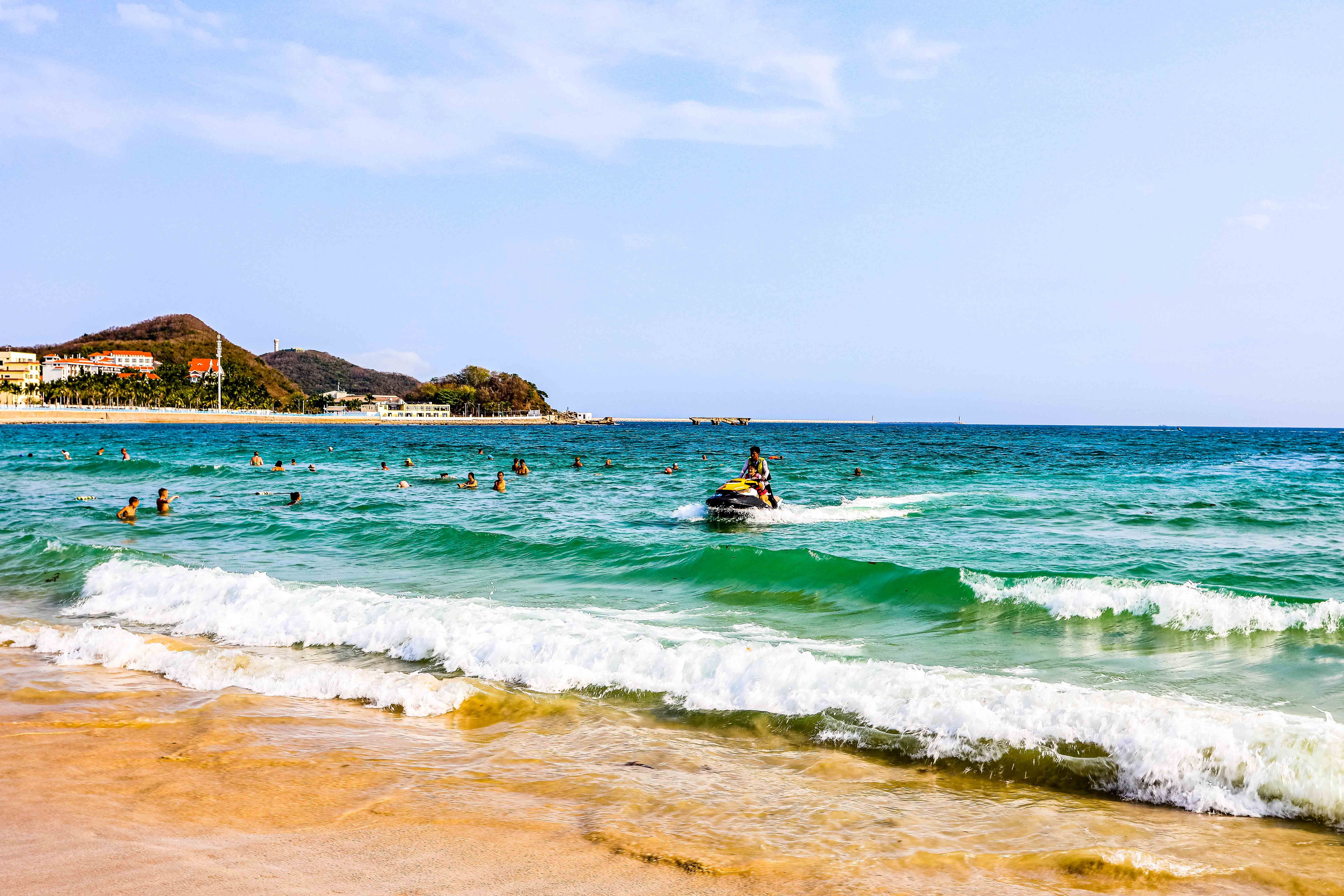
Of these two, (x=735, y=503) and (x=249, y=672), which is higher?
(x=735, y=503)

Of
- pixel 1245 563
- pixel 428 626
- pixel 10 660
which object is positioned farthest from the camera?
pixel 1245 563

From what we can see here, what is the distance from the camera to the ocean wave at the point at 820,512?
71.4ft

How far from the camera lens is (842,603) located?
12.4 m

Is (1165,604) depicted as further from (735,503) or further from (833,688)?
(735,503)

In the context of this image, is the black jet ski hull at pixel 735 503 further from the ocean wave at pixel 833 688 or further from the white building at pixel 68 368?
the white building at pixel 68 368

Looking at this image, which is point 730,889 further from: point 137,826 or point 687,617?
point 687,617

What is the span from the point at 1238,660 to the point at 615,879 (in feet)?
26.4

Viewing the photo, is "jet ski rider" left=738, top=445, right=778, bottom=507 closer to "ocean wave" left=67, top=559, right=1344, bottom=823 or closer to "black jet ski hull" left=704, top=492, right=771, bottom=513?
"black jet ski hull" left=704, top=492, right=771, bottom=513

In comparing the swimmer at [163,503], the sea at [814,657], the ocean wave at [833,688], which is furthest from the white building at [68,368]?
the ocean wave at [833,688]

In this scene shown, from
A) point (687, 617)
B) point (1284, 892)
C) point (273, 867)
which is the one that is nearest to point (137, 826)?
point (273, 867)

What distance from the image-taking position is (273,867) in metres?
4.35

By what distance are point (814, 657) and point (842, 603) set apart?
3485 mm

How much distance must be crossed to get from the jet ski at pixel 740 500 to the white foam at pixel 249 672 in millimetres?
13265

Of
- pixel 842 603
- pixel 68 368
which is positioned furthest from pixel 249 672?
pixel 68 368
